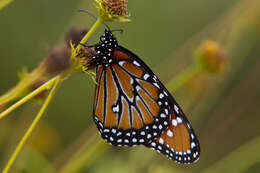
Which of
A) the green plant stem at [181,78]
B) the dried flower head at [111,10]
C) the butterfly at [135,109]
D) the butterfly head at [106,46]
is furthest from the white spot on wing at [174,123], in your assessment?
the dried flower head at [111,10]

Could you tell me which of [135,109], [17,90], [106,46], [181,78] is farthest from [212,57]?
[17,90]

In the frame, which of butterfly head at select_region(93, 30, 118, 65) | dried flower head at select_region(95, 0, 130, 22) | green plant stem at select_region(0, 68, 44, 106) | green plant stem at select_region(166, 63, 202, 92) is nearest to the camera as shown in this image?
green plant stem at select_region(0, 68, 44, 106)

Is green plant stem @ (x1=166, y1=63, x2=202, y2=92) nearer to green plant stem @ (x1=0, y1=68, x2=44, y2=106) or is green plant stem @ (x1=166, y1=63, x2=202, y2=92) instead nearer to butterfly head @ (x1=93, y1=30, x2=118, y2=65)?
butterfly head @ (x1=93, y1=30, x2=118, y2=65)

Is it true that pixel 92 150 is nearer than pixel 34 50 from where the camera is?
Yes

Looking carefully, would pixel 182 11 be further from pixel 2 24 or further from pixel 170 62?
pixel 2 24

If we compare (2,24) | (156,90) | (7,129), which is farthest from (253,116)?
(2,24)

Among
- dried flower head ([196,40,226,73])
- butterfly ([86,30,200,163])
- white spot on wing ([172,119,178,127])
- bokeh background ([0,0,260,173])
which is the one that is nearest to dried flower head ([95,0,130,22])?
butterfly ([86,30,200,163])
